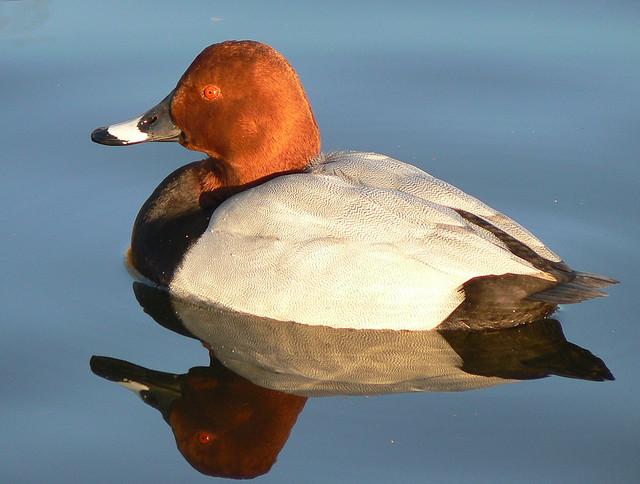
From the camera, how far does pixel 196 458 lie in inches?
210

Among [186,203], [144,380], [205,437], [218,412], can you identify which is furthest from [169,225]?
[205,437]

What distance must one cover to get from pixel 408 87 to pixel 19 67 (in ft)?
7.91

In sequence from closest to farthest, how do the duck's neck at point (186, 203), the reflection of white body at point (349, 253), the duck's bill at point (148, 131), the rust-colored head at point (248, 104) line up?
the reflection of white body at point (349, 253)
the rust-colored head at point (248, 104)
the duck's neck at point (186, 203)
the duck's bill at point (148, 131)

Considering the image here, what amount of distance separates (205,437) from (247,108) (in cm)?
172

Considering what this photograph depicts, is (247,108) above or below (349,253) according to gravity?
above

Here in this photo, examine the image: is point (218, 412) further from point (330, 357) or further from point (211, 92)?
point (211, 92)

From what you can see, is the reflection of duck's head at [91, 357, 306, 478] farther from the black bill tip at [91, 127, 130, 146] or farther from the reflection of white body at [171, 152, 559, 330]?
the black bill tip at [91, 127, 130, 146]

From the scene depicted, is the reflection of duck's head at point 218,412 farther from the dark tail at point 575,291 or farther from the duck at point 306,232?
the dark tail at point 575,291

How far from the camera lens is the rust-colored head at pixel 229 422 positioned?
5.34m

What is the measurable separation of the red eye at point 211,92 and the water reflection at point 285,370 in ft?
3.28

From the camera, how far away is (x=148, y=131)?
22.0 feet

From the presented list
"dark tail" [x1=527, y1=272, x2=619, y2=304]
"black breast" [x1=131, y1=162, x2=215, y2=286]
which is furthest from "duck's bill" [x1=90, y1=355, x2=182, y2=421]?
"dark tail" [x1=527, y1=272, x2=619, y2=304]

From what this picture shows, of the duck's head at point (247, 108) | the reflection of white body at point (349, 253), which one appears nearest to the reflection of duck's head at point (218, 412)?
the reflection of white body at point (349, 253)

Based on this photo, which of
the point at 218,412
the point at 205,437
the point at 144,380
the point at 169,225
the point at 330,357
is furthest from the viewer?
the point at 169,225
